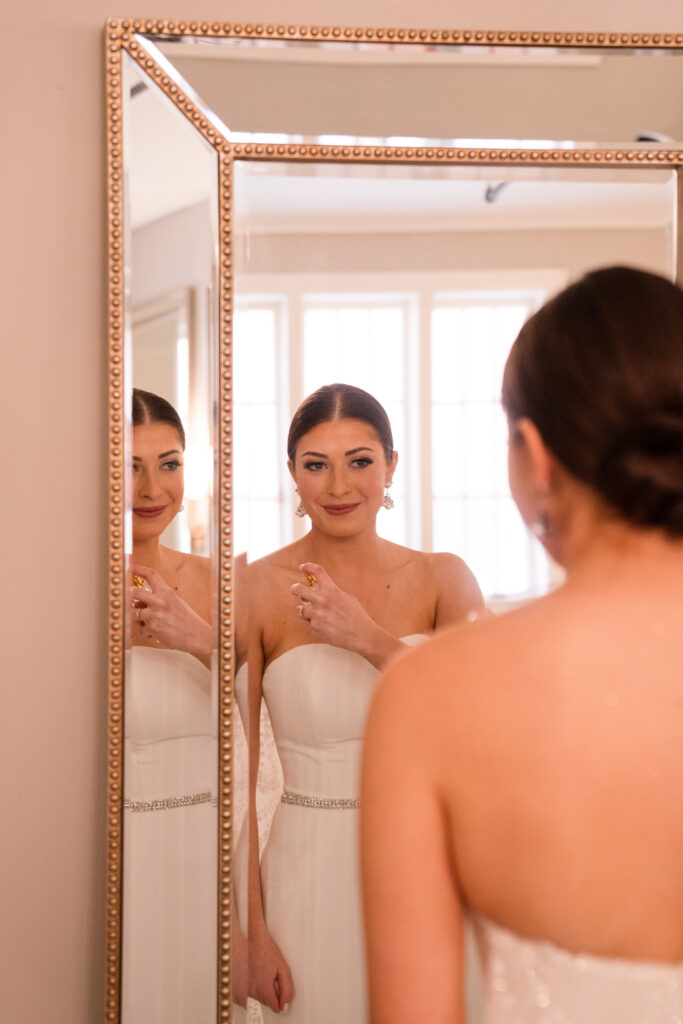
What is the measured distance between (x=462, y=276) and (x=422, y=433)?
0.83 ft

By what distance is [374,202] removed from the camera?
4.91 feet

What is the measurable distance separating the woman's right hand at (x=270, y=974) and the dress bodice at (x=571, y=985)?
641 millimetres

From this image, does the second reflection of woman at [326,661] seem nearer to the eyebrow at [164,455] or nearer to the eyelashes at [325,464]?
the eyelashes at [325,464]

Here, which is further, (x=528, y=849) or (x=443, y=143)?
(x=443, y=143)

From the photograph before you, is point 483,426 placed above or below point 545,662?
above

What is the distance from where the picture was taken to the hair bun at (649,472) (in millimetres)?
775


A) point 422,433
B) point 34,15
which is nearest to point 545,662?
point 422,433

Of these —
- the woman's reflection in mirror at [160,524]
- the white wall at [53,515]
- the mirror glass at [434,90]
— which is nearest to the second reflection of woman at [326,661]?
the woman's reflection in mirror at [160,524]

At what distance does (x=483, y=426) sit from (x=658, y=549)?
27.6 inches

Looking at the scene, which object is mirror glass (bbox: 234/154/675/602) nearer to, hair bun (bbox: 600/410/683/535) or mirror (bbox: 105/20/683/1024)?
mirror (bbox: 105/20/683/1024)

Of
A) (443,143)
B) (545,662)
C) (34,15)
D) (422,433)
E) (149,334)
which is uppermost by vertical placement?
(34,15)

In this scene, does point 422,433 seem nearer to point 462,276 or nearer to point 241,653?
point 462,276

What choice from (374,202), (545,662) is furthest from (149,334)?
(545,662)

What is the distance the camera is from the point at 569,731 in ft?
2.68
